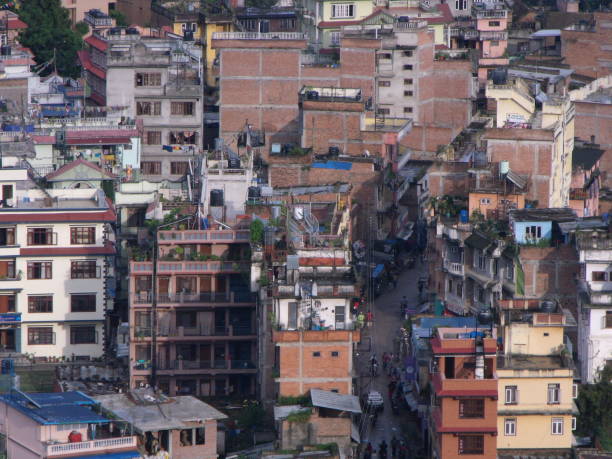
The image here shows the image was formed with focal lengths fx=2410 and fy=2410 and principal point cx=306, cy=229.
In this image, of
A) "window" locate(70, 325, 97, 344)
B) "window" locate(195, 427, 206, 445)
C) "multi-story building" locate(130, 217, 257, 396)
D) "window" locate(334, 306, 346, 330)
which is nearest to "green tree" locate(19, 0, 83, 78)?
"window" locate(70, 325, 97, 344)

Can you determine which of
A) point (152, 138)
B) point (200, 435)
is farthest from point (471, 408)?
point (152, 138)

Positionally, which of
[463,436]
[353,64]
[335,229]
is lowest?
[463,436]

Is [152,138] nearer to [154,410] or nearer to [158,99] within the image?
[158,99]

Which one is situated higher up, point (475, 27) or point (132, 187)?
point (475, 27)

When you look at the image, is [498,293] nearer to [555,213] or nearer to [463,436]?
[555,213]

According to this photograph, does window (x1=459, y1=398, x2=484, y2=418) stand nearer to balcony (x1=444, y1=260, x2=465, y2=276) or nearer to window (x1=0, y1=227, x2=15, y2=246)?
balcony (x1=444, y1=260, x2=465, y2=276)

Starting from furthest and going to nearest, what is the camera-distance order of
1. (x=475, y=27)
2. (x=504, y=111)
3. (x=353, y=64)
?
(x=475, y=27), (x=353, y=64), (x=504, y=111)

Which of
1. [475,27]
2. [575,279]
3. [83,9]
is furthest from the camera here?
[83,9]

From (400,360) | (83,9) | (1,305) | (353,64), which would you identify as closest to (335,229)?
(400,360)
